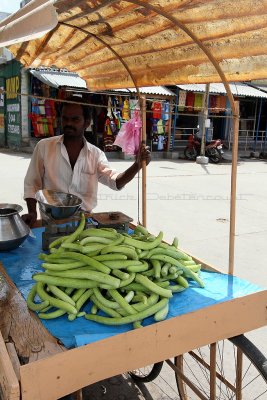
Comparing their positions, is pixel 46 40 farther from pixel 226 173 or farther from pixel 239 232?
pixel 226 173

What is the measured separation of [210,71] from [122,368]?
1.92 meters

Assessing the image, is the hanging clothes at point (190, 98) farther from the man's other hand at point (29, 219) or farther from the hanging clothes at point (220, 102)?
the man's other hand at point (29, 219)

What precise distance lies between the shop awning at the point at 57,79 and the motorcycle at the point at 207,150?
512cm

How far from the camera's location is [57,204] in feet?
8.04

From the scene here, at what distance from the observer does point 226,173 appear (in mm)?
12297

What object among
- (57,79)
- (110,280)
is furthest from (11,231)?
(57,79)

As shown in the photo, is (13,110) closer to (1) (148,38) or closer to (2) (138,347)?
(1) (148,38)

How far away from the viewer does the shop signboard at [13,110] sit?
14884 mm

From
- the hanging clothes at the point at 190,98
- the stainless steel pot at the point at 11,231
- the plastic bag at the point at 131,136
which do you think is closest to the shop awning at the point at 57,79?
the hanging clothes at the point at 190,98

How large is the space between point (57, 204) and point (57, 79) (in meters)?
11.5

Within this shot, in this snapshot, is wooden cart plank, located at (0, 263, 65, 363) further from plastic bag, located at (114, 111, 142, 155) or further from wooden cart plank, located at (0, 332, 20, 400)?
Answer: plastic bag, located at (114, 111, 142, 155)

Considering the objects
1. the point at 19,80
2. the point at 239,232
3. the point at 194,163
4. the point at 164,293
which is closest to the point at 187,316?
the point at 164,293

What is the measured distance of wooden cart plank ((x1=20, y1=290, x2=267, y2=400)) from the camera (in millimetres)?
1230

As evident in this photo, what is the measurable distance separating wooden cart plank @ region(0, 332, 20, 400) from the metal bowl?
3.37ft
